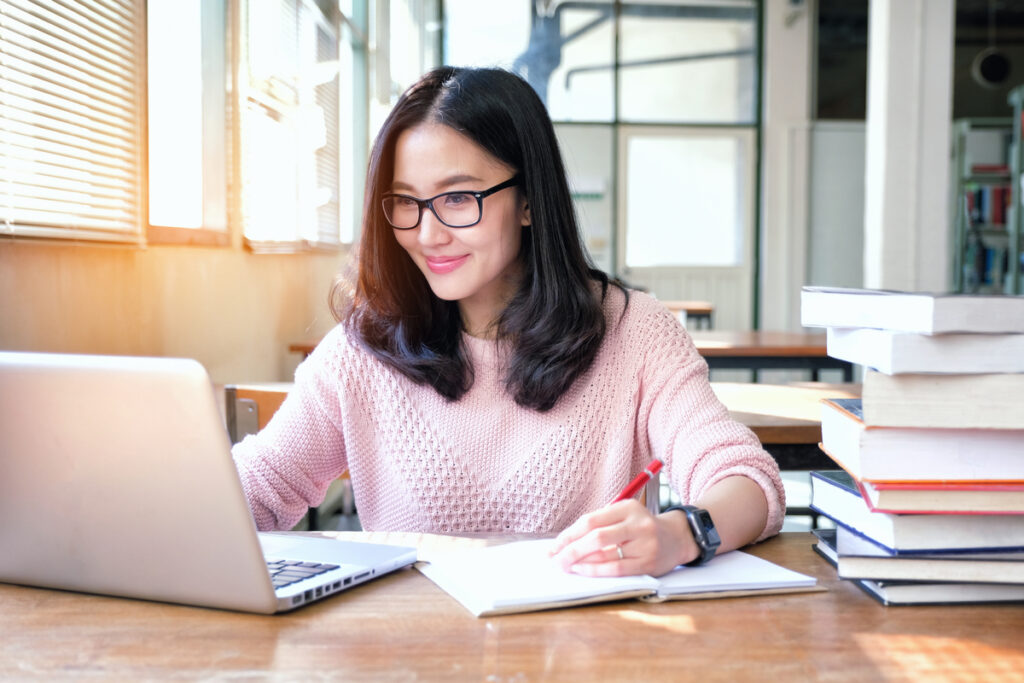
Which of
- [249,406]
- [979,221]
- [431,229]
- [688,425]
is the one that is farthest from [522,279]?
[979,221]

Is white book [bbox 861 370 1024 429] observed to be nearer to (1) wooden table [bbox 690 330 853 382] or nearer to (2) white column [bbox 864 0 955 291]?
(1) wooden table [bbox 690 330 853 382]

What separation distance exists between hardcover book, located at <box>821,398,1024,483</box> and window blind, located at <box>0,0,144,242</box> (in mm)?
1405

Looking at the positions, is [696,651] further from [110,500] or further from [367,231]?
[367,231]

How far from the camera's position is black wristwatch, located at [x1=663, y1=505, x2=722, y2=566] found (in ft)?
3.24

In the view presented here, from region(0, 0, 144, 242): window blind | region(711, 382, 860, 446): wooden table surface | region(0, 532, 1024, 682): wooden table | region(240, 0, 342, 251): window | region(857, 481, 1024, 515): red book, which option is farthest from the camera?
region(240, 0, 342, 251): window

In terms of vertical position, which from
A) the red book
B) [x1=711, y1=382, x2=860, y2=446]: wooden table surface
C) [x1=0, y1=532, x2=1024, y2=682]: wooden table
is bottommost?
[x1=0, y1=532, x2=1024, y2=682]: wooden table

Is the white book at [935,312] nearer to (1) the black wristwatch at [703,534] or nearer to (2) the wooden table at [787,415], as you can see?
(1) the black wristwatch at [703,534]

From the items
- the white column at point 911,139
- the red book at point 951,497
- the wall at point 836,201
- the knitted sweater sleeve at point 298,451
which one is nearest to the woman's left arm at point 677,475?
the red book at point 951,497

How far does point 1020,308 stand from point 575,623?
460mm

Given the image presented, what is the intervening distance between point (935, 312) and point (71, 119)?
66.2 inches

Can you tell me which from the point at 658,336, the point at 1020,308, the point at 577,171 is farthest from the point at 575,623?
the point at 577,171

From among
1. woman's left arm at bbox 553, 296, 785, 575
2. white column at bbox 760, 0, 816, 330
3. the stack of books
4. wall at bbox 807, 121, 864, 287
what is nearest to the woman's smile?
woman's left arm at bbox 553, 296, 785, 575

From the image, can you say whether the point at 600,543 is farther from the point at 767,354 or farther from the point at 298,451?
the point at 767,354

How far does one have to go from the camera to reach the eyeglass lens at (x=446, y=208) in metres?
1.40
